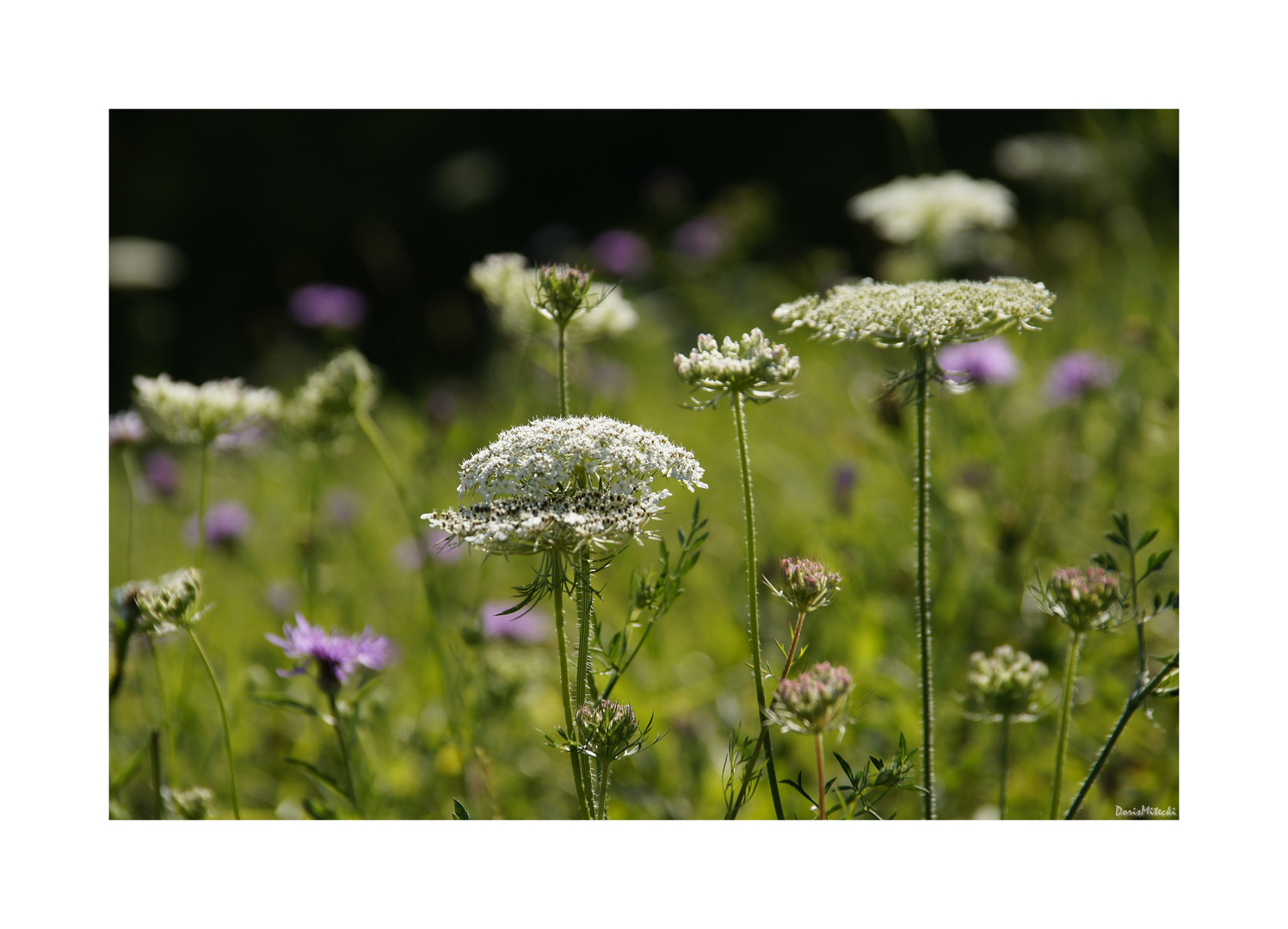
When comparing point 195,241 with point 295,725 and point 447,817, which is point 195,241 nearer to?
point 295,725

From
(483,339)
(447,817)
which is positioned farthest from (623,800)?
(483,339)

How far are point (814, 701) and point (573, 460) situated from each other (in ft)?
1.36

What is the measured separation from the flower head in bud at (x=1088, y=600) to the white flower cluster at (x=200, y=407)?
4.72 ft

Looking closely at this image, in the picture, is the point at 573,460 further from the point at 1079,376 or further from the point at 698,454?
the point at 698,454

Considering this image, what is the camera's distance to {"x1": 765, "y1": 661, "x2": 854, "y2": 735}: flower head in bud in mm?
1064

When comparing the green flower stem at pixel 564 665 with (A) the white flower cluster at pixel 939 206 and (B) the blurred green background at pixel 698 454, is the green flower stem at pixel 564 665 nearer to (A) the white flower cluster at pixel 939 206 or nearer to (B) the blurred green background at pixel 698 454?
(B) the blurred green background at pixel 698 454

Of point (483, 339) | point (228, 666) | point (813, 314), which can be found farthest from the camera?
point (483, 339)

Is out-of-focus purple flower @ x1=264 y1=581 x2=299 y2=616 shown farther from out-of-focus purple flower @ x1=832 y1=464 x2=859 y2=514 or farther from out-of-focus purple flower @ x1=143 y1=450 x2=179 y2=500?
out-of-focus purple flower @ x1=832 y1=464 x2=859 y2=514

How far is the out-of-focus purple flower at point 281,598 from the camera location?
2.48m

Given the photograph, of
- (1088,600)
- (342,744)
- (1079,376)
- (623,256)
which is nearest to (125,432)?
(342,744)

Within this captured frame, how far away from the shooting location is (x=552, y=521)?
1.05 meters

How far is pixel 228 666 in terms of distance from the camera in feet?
7.84

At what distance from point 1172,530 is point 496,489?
66.3 inches

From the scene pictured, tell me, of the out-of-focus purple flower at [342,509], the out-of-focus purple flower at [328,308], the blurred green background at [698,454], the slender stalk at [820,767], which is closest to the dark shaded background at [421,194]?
the blurred green background at [698,454]
